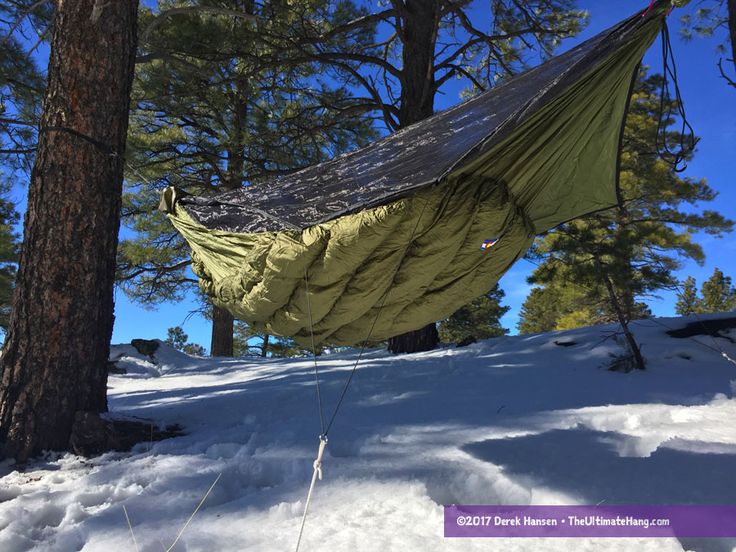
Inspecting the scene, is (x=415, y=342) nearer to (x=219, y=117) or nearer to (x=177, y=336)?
(x=219, y=117)

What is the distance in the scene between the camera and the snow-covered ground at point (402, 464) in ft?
3.84

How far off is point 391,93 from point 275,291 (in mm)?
4259

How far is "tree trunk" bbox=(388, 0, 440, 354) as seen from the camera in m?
4.62

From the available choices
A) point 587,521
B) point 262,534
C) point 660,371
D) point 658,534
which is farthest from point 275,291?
point 660,371

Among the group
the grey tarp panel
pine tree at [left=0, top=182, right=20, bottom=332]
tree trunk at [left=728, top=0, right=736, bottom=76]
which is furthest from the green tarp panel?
pine tree at [left=0, top=182, right=20, bottom=332]

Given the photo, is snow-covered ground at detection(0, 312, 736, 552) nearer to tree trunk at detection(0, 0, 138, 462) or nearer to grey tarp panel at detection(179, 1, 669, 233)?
tree trunk at detection(0, 0, 138, 462)

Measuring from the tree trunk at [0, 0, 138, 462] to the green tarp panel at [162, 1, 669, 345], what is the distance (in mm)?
558

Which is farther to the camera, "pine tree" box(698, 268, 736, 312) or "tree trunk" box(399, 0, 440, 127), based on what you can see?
"pine tree" box(698, 268, 736, 312)

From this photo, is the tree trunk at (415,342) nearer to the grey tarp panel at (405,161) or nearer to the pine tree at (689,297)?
the grey tarp panel at (405,161)

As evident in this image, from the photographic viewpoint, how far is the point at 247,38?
14.3 feet

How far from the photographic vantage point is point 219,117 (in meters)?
5.72

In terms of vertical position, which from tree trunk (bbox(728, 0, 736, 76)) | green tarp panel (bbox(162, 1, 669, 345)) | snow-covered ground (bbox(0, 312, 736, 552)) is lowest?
snow-covered ground (bbox(0, 312, 736, 552))

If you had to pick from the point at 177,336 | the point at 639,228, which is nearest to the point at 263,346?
the point at 177,336

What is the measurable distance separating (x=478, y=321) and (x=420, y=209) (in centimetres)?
1194
